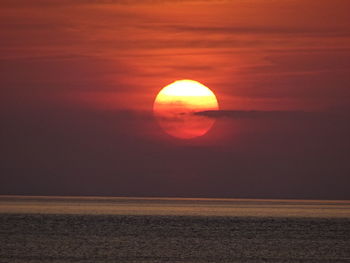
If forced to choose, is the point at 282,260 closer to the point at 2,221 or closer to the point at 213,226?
the point at 213,226

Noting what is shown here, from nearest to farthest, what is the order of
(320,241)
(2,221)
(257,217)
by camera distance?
(320,241) < (2,221) < (257,217)

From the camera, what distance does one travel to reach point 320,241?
76.8 feet

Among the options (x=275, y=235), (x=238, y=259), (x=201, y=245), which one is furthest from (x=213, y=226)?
(x=238, y=259)

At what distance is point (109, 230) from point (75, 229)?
1.01 m

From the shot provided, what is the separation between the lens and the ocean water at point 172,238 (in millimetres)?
20078

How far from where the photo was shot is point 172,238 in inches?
934

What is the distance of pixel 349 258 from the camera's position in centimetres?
2020

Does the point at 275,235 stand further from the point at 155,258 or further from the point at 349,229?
the point at 155,258

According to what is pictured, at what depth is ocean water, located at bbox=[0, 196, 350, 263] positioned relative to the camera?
65.9ft

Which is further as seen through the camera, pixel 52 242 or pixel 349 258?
pixel 52 242

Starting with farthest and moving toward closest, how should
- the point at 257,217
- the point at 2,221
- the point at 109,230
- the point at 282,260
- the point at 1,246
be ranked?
1. the point at 257,217
2. the point at 2,221
3. the point at 109,230
4. the point at 1,246
5. the point at 282,260

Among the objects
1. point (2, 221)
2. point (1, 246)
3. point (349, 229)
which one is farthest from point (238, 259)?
point (2, 221)

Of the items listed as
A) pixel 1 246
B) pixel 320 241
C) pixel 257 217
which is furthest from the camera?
pixel 257 217

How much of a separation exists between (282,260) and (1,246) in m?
6.86
